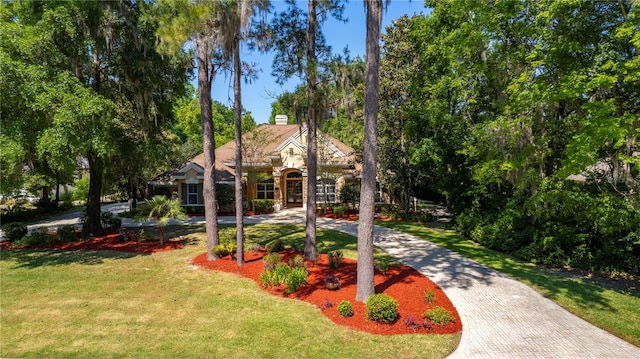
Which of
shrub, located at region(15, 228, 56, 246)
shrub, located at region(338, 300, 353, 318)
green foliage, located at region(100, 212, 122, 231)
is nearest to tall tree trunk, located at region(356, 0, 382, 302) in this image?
shrub, located at region(338, 300, 353, 318)

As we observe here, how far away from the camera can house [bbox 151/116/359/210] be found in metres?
24.2

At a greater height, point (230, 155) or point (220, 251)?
point (230, 155)

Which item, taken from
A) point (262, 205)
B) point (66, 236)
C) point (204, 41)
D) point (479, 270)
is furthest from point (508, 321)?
point (262, 205)

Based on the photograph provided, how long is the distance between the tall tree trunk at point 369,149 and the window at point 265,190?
64.3ft

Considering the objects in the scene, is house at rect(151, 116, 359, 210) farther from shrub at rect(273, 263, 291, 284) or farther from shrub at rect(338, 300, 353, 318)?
shrub at rect(338, 300, 353, 318)

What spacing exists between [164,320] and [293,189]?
19.6 metres

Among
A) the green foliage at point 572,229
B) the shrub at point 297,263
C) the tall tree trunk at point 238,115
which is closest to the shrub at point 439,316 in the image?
the shrub at point 297,263

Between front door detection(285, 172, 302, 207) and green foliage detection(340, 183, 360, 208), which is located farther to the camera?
front door detection(285, 172, 302, 207)

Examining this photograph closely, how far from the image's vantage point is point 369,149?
7.82 meters

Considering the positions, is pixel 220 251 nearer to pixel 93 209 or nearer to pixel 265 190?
pixel 93 209

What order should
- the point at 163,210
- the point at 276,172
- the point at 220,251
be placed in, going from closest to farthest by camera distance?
1. the point at 220,251
2. the point at 163,210
3. the point at 276,172

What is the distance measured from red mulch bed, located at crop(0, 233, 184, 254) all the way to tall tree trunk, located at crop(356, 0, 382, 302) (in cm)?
949

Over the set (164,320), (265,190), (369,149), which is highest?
(369,149)

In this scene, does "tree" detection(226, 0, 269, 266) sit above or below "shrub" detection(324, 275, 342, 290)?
above
